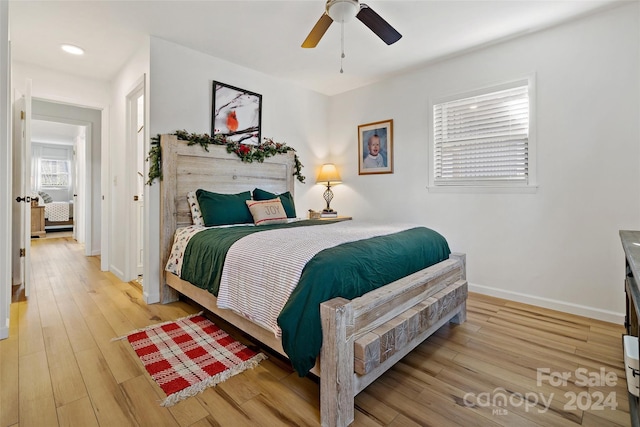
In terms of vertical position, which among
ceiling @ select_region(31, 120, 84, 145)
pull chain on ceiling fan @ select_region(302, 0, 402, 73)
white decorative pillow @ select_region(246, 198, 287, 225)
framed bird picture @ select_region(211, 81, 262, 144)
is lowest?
white decorative pillow @ select_region(246, 198, 287, 225)

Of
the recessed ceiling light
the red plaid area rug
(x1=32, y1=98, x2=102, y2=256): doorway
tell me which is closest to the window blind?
the red plaid area rug

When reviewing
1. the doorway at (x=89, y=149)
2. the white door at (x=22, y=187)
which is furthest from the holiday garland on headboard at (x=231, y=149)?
the doorway at (x=89, y=149)

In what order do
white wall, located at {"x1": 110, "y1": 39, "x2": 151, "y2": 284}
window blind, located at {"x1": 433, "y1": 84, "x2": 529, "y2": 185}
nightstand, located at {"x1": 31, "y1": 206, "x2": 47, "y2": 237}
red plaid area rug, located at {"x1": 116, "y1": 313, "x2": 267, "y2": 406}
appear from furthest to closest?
1. nightstand, located at {"x1": 31, "y1": 206, "x2": 47, "y2": 237}
2. white wall, located at {"x1": 110, "y1": 39, "x2": 151, "y2": 284}
3. window blind, located at {"x1": 433, "y1": 84, "x2": 529, "y2": 185}
4. red plaid area rug, located at {"x1": 116, "y1": 313, "x2": 267, "y2": 406}

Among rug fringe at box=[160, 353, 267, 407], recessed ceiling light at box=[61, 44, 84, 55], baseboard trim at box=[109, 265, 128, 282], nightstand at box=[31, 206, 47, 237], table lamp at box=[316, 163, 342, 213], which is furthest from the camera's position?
nightstand at box=[31, 206, 47, 237]

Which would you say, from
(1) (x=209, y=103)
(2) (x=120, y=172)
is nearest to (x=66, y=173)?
(2) (x=120, y=172)

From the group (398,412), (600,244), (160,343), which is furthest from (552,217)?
(160,343)

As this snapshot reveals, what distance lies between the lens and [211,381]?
164 centimetres

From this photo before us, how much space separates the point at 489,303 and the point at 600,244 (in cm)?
102

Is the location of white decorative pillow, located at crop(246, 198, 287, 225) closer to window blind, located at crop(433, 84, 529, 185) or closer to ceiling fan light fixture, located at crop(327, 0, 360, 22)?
ceiling fan light fixture, located at crop(327, 0, 360, 22)

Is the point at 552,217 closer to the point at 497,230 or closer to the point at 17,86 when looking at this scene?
the point at 497,230

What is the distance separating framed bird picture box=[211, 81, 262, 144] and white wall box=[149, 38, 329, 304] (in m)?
0.08

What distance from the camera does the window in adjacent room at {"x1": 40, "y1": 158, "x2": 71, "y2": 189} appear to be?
344 inches

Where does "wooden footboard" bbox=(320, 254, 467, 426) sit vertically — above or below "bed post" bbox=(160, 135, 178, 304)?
below

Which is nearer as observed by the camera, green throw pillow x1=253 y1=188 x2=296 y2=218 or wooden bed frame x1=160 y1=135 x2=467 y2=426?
wooden bed frame x1=160 y1=135 x2=467 y2=426
